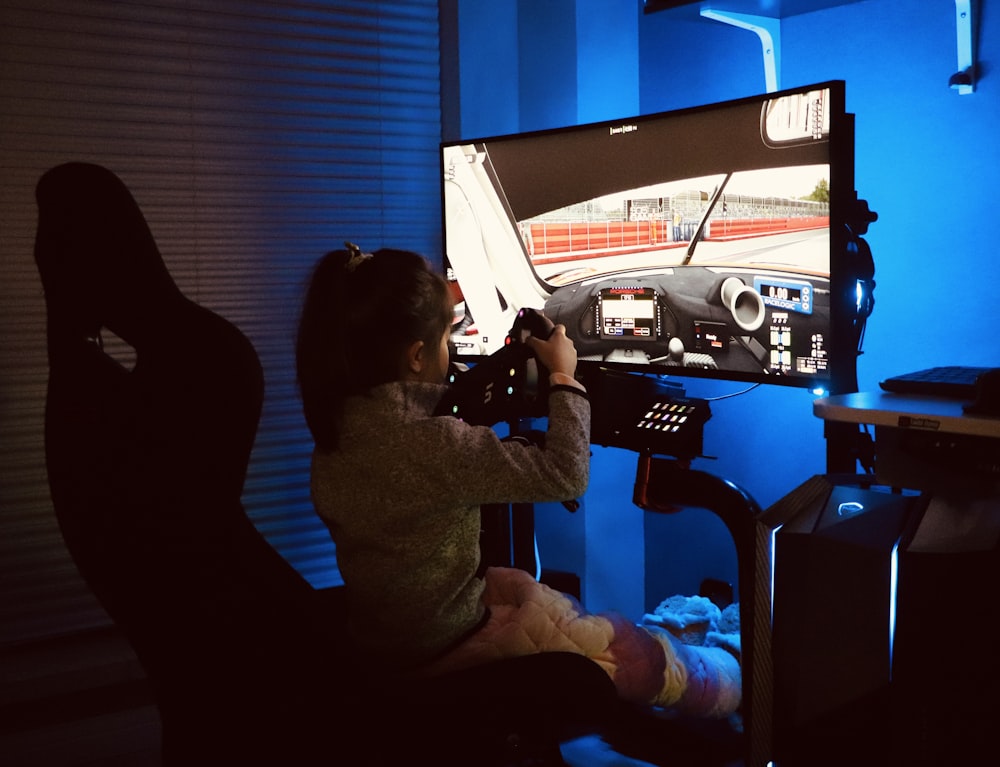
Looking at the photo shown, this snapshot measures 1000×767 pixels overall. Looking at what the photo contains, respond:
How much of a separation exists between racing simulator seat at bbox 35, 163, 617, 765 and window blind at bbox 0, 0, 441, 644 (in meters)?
1.73

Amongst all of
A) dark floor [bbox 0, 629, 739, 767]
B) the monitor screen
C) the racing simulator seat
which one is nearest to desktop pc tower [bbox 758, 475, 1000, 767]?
the monitor screen

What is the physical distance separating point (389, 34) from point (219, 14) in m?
0.50

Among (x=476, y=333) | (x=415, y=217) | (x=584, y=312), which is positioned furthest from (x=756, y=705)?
(x=415, y=217)

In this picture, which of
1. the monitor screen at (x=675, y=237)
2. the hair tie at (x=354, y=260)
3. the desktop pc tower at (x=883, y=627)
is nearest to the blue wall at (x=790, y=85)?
the monitor screen at (x=675, y=237)

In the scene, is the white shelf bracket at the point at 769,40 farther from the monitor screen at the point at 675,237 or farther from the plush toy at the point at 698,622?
the plush toy at the point at 698,622

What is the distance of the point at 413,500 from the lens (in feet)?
4.50

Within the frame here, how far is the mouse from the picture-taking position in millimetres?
1354

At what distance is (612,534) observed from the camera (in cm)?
273

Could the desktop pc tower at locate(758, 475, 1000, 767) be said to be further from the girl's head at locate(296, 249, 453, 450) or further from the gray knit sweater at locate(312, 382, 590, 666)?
the girl's head at locate(296, 249, 453, 450)

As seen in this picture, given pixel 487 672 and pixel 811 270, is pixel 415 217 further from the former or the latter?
pixel 487 672

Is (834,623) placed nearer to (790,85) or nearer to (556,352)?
(556,352)

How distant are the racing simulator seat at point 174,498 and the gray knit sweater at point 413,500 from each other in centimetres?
52

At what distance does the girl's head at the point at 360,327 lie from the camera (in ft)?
4.68

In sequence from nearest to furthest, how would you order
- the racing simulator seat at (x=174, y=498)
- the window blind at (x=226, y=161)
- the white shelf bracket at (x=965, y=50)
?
1. the racing simulator seat at (x=174, y=498)
2. the white shelf bracket at (x=965, y=50)
3. the window blind at (x=226, y=161)
